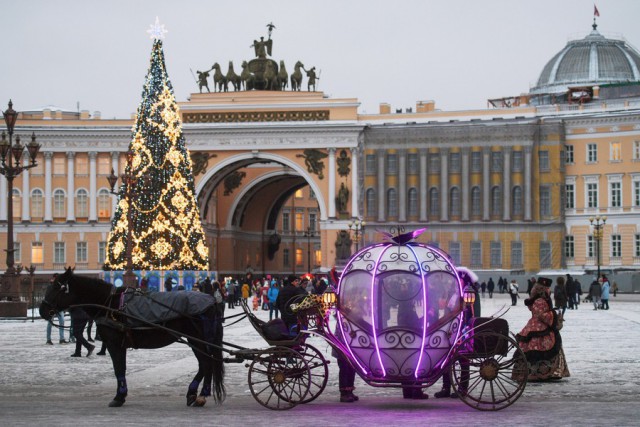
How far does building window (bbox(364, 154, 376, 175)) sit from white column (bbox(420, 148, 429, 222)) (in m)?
2.83

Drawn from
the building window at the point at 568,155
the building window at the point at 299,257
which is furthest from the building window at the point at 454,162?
the building window at the point at 299,257

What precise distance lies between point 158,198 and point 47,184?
95.7 feet

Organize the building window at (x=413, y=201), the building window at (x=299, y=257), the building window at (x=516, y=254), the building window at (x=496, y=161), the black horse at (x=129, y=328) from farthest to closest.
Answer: the building window at (x=299, y=257)
the building window at (x=413, y=201)
the building window at (x=516, y=254)
the building window at (x=496, y=161)
the black horse at (x=129, y=328)

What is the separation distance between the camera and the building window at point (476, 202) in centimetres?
7819

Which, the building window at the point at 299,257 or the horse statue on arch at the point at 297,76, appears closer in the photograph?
the horse statue on arch at the point at 297,76

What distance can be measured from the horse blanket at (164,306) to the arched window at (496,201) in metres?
63.6

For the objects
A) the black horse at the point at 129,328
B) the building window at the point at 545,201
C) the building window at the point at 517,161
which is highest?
the building window at the point at 517,161

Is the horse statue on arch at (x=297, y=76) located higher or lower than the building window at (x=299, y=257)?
higher

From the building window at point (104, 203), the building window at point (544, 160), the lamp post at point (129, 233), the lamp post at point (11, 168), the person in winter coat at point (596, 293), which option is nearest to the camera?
the lamp post at point (11, 168)

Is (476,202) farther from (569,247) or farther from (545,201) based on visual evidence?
(569,247)

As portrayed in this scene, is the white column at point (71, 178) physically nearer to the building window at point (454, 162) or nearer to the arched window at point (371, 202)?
the arched window at point (371, 202)

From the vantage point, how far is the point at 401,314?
14.9 meters

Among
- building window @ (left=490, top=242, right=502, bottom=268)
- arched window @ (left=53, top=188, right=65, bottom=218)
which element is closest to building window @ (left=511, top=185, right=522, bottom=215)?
building window @ (left=490, top=242, right=502, bottom=268)

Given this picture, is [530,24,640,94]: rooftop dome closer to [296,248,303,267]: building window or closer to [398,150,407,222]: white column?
[398,150,407,222]: white column
